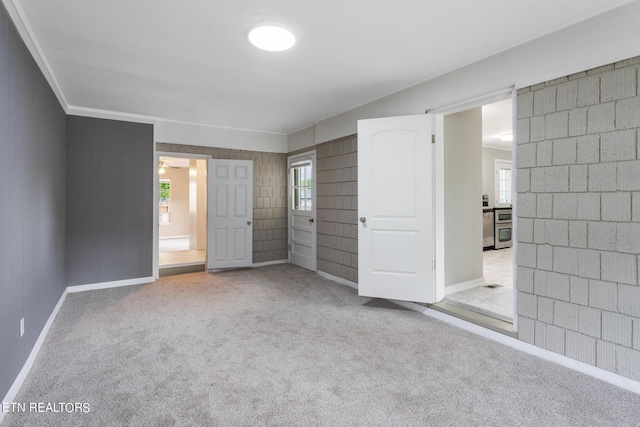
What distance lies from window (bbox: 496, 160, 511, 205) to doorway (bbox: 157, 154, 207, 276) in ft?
22.0

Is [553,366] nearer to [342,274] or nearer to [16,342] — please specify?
[342,274]

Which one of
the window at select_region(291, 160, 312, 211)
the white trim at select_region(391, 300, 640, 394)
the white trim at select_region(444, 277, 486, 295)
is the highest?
the window at select_region(291, 160, 312, 211)

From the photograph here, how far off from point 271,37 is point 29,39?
1824mm

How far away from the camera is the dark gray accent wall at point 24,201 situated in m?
1.90

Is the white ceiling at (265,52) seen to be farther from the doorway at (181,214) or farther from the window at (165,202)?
the window at (165,202)

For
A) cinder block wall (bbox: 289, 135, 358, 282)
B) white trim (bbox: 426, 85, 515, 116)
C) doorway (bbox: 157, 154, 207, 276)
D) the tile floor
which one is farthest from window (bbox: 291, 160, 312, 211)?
the tile floor

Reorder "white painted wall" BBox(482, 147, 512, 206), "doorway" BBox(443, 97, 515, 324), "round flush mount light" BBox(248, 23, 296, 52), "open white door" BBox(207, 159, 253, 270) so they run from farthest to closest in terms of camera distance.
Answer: "white painted wall" BBox(482, 147, 512, 206) → "open white door" BBox(207, 159, 253, 270) → "doorway" BBox(443, 97, 515, 324) → "round flush mount light" BBox(248, 23, 296, 52)

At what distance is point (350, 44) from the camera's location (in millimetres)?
2625

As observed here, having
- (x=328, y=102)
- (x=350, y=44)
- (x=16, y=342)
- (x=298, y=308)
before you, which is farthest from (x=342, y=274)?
(x=16, y=342)

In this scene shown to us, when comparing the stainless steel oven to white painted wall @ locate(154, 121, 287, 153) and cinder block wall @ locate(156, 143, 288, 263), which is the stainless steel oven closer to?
cinder block wall @ locate(156, 143, 288, 263)

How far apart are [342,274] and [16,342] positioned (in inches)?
137

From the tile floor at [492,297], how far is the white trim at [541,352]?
0.25 m

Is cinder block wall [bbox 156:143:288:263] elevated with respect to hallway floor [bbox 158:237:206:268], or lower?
elevated

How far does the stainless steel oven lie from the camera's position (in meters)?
7.25
